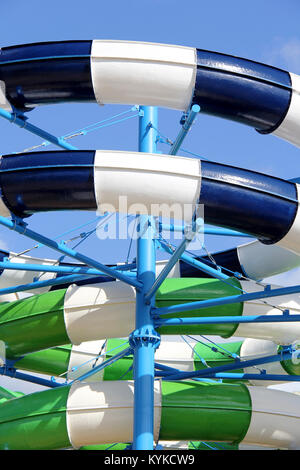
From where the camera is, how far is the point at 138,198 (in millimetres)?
6914

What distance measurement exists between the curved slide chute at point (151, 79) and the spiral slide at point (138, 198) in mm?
13

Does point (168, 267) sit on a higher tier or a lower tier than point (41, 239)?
lower

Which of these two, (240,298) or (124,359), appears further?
(124,359)

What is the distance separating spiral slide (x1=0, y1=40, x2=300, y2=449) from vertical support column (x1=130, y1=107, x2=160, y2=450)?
2.06 ft

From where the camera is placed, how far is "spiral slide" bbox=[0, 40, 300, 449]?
22.7ft

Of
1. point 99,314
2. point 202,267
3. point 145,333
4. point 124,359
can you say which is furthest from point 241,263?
point 145,333

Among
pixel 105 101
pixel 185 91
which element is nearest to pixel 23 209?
pixel 105 101

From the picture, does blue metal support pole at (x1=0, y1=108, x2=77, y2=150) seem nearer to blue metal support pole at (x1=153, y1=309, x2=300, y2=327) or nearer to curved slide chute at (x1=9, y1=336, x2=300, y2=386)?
blue metal support pole at (x1=153, y1=309, x2=300, y2=327)

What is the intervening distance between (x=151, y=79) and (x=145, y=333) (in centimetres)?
336

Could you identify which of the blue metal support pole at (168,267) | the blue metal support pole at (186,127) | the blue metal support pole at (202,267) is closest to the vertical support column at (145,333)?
the blue metal support pole at (168,267)

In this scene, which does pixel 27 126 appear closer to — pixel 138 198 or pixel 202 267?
pixel 138 198

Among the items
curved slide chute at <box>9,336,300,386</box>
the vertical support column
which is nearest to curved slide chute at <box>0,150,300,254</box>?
the vertical support column

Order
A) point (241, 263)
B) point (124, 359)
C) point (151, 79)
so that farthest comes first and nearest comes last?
point (124, 359) → point (241, 263) → point (151, 79)
